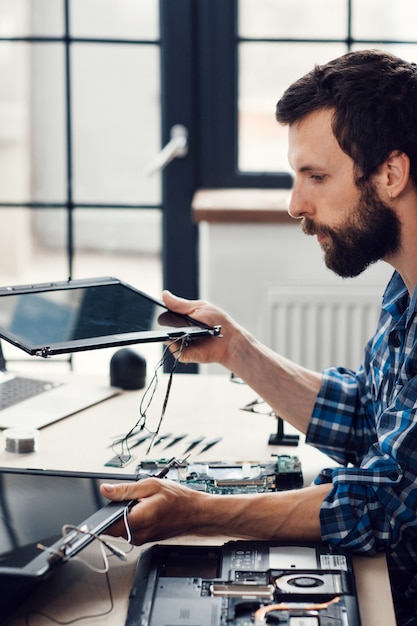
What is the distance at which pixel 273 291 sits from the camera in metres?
2.71

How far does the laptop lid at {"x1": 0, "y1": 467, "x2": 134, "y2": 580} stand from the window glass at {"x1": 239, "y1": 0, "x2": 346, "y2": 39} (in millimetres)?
1839

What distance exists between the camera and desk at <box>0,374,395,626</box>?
3.59 feet

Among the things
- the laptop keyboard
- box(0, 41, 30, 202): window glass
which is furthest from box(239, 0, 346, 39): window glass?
the laptop keyboard

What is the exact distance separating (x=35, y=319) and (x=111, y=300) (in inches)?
6.7

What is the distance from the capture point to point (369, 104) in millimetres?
1440

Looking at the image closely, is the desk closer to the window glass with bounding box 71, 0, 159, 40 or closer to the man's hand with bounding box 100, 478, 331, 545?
the man's hand with bounding box 100, 478, 331, 545

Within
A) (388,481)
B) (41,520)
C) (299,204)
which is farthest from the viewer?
(299,204)

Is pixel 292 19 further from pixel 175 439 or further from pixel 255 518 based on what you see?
pixel 255 518

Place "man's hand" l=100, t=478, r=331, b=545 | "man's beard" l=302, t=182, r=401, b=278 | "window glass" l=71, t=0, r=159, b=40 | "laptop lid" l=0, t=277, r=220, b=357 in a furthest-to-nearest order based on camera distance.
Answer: "window glass" l=71, t=0, r=159, b=40 → "man's beard" l=302, t=182, r=401, b=278 → "laptop lid" l=0, t=277, r=220, b=357 → "man's hand" l=100, t=478, r=331, b=545

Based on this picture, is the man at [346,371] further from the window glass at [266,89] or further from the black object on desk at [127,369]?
the window glass at [266,89]

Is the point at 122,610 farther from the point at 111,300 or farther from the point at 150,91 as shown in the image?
the point at 150,91

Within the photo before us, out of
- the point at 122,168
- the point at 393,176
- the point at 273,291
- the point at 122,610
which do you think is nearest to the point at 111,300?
the point at 393,176

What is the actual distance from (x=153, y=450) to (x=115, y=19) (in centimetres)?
167

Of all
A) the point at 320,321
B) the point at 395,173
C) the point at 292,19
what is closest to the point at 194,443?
the point at 395,173
